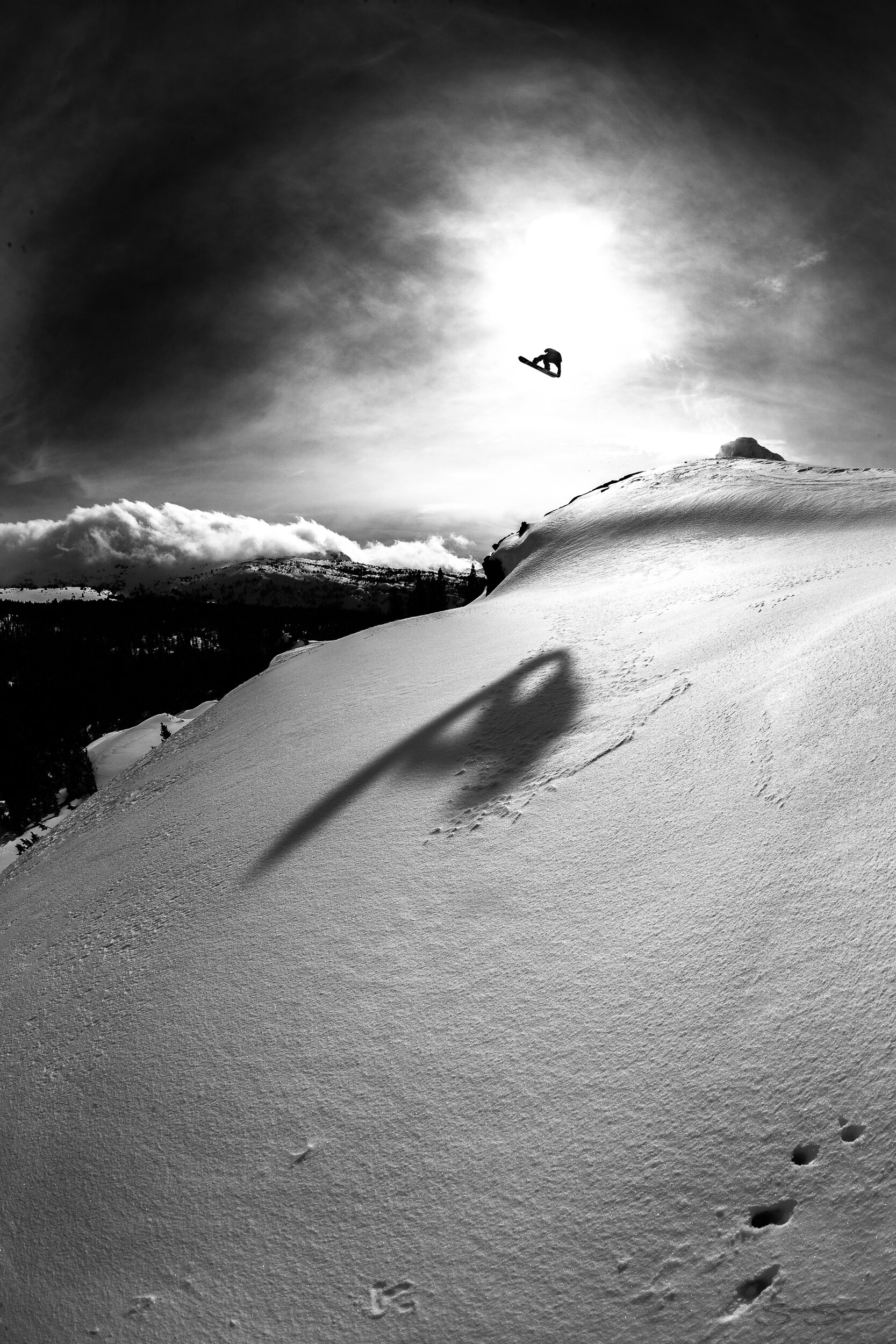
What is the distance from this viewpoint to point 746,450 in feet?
59.6

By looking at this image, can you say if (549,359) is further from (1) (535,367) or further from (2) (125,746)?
(2) (125,746)

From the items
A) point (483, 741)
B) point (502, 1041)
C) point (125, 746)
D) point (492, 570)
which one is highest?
point (492, 570)

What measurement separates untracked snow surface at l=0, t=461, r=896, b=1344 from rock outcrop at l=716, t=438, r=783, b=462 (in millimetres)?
15207

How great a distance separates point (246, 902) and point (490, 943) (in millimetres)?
1577

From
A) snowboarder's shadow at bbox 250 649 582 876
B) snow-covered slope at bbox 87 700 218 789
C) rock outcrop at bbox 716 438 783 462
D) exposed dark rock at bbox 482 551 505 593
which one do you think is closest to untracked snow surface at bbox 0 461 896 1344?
snowboarder's shadow at bbox 250 649 582 876

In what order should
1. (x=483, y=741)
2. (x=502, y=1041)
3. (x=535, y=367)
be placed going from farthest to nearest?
1. (x=535, y=367)
2. (x=483, y=741)
3. (x=502, y=1041)

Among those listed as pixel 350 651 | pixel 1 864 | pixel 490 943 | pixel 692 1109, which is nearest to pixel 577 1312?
pixel 692 1109

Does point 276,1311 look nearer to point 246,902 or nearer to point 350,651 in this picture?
point 246,902

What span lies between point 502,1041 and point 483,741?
2652mm

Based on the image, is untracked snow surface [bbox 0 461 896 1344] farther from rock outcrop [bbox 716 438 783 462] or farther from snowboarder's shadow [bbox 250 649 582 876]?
rock outcrop [bbox 716 438 783 462]

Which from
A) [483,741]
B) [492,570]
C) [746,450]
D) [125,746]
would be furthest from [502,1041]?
[746,450]

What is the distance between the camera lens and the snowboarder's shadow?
4.12 m

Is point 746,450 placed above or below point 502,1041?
above

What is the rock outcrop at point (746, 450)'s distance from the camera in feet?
58.9
